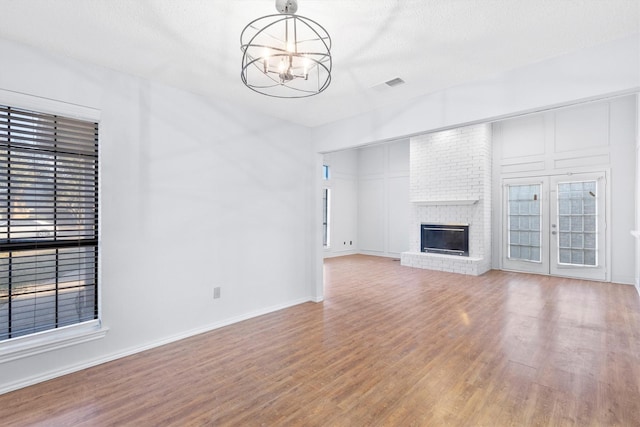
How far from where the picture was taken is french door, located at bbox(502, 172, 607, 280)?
583 cm

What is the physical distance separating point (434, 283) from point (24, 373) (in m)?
5.56

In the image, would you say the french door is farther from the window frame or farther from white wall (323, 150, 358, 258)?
the window frame

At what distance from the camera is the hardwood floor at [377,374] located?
210 cm

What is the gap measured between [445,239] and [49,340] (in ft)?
22.8

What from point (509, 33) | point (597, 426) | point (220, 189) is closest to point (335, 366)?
point (597, 426)

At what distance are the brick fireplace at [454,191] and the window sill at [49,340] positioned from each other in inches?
245

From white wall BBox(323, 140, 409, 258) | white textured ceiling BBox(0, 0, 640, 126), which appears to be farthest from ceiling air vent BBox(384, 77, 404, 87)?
white wall BBox(323, 140, 409, 258)

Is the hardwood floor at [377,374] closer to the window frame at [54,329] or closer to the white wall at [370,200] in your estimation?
the window frame at [54,329]

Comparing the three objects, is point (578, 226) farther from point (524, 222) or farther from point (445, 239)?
point (445, 239)

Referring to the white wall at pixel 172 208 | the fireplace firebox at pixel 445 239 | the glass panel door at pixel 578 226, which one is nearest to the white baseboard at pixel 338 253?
the fireplace firebox at pixel 445 239

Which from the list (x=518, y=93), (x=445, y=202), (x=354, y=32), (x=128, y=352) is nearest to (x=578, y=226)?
(x=445, y=202)

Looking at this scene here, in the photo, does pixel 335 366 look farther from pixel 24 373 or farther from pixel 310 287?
pixel 24 373

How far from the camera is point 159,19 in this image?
2092mm

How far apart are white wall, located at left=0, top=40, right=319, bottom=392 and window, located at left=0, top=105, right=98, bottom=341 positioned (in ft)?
0.47
